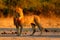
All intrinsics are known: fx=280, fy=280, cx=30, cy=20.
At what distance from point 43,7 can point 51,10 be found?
1.08m

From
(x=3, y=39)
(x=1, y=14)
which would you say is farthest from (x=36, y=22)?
(x=1, y=14)

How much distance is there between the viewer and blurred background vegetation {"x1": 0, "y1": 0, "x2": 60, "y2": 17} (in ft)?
104

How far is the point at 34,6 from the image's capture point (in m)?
Result: 32.2

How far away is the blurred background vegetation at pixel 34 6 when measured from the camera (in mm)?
31828

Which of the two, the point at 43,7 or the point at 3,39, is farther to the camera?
the point at 43,7

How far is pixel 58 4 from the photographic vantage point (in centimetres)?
3303

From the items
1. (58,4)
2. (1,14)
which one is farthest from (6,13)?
(58,4)

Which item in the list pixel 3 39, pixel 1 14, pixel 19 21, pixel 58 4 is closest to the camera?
pixel 3 39

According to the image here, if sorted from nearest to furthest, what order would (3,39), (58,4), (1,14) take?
1. (3,39)
2. (1,14)
3. (58,4)

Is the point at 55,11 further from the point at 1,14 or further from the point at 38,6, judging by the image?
the point at 1,14

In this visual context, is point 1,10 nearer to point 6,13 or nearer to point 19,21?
point 6,13

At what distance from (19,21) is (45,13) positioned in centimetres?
1658

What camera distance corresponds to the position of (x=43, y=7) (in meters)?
33.0

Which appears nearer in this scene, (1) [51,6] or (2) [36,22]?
(2) [36,22]
